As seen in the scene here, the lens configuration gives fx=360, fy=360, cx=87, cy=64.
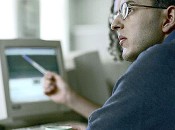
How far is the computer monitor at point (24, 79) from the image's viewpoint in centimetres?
146

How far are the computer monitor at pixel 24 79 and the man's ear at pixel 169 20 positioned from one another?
75cm

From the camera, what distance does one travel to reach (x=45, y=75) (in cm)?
158

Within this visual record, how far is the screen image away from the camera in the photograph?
150 cm

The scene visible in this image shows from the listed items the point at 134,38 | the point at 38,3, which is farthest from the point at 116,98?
the point at 38,3

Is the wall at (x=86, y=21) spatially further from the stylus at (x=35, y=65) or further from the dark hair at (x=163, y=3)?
the dark hair at (x=163, y=3)

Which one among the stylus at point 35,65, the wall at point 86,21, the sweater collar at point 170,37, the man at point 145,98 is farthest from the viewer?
the wall at point 86,21

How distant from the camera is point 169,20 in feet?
3.15

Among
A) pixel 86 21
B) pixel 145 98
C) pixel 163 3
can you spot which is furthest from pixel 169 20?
pixel 86 21

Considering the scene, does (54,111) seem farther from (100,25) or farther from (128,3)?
(100,25)

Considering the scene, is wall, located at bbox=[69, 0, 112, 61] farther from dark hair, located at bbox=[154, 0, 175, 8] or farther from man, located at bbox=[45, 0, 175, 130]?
man, located at bbox=[45, 0, 175, 130]

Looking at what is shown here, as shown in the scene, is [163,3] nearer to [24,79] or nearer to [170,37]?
[170,37]

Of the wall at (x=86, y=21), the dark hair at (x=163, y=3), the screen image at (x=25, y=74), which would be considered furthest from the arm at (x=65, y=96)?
the wall at (x=86, y=21)

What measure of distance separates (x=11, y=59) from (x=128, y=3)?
69 cm

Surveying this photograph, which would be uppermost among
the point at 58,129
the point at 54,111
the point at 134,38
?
the point at 134,38
